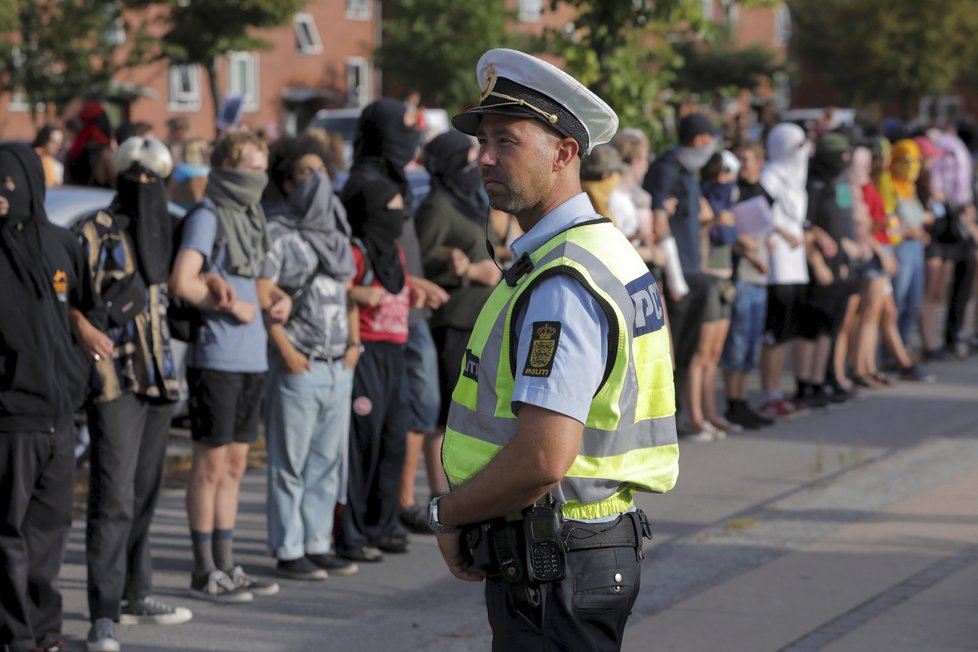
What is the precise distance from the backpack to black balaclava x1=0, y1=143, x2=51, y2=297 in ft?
2.50

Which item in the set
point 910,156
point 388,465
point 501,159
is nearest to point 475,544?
point 501,159

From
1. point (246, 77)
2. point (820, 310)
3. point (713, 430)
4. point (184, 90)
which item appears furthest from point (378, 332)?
point (246, 77)

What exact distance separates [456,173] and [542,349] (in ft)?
16.8

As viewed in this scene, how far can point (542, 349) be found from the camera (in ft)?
10.2

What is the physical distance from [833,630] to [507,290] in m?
3.46

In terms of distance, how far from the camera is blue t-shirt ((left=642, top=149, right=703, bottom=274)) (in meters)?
10.2

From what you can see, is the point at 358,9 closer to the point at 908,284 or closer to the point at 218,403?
the point at 908,284

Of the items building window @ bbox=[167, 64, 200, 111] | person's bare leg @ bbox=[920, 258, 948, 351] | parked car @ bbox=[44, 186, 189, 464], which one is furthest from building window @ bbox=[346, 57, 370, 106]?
parked car @ bbox=[44, 186, 189, 464]

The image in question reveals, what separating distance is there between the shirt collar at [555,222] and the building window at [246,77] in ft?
144

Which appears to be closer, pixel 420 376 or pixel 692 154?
pixel 420 376

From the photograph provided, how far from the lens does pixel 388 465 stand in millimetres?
7543

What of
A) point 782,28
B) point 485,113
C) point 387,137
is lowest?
point 387,137

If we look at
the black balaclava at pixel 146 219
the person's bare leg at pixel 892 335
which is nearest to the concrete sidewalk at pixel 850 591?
the black balaclava at pixel 146 219

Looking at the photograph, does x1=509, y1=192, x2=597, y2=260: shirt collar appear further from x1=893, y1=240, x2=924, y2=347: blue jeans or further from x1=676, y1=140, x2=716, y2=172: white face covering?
x1=893, y1=240, x2=924, y2=347: blue jeans
